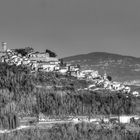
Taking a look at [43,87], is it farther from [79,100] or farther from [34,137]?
[34,137]

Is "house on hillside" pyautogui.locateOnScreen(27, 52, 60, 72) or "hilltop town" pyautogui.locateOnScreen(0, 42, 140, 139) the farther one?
"house on hillside" pyautogui.locateOnScreen(27, 52, 60, 72)

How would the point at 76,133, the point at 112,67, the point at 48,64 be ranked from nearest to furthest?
the point at 76,133, the point at 48,64, the point at 112,67

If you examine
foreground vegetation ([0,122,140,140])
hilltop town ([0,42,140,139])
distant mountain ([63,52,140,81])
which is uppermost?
distant mountain ([63,52,140,81])

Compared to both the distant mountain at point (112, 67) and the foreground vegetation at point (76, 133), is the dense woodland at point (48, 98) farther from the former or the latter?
the distant mountain at point (112, 67)

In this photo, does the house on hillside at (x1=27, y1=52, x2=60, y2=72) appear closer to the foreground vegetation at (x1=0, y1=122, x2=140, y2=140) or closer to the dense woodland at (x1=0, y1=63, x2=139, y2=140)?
the dense woodland at (x1=0, y1=63, x2=139, y2=140)

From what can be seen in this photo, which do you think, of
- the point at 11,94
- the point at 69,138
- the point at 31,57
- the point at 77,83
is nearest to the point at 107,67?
the point at 31,57

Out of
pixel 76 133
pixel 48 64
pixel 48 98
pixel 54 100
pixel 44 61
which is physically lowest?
pixel 76 133

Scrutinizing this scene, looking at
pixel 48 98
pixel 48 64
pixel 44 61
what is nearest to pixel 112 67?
pixel 44 61

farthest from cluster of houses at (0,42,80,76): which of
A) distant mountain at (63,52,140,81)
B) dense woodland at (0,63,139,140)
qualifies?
distant mountain at (63,52,140,81)

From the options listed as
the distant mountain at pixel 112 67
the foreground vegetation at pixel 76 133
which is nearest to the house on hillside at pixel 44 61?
the foreground vegetation at pixel 76 133

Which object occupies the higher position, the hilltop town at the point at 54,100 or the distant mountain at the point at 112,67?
the distant mountain at the point at 112,67

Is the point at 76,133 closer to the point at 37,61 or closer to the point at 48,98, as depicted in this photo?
the point at 48,98

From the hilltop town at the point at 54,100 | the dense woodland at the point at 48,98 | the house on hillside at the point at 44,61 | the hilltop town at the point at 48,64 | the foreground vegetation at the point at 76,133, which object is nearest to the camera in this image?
the foreground vegetation at the point at 76,133

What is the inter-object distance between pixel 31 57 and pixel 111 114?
2795 centimetres
